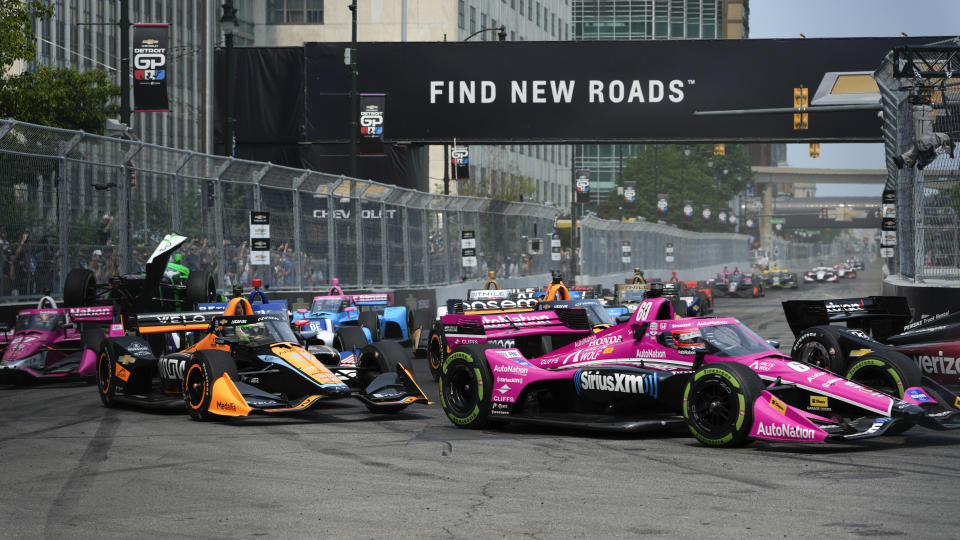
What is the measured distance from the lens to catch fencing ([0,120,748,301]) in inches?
707

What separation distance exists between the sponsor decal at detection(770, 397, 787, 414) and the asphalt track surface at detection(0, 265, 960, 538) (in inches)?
13.7

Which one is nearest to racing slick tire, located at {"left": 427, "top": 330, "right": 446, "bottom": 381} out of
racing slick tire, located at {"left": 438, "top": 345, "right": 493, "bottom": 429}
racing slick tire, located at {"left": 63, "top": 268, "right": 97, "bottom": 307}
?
racing slick tire, located at {"left": 63, "top": 268, "right": 97, "bottom": 307}

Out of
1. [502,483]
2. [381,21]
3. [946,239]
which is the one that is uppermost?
[381,21]

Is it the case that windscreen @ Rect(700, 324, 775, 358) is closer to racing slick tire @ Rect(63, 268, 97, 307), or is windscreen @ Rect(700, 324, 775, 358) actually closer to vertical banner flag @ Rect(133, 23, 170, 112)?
racing slick tire @ Rect(63, 268, 97, 307)

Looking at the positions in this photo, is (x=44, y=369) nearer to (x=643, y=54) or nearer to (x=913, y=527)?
(x=913, y=527)

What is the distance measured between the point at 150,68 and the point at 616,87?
590 inches

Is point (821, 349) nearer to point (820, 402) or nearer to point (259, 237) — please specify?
point (820, 402)

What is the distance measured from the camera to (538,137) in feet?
121

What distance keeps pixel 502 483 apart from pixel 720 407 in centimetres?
233

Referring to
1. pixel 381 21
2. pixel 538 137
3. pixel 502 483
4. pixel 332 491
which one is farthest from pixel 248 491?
pixel 381 21

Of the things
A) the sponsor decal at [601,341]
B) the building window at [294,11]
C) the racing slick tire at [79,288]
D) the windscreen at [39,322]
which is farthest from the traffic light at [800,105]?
the building window at [294,11]

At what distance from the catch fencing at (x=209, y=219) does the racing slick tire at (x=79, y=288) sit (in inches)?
31.3

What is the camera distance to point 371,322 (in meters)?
21.4

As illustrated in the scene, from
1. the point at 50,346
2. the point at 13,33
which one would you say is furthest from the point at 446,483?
the point at 13,33
